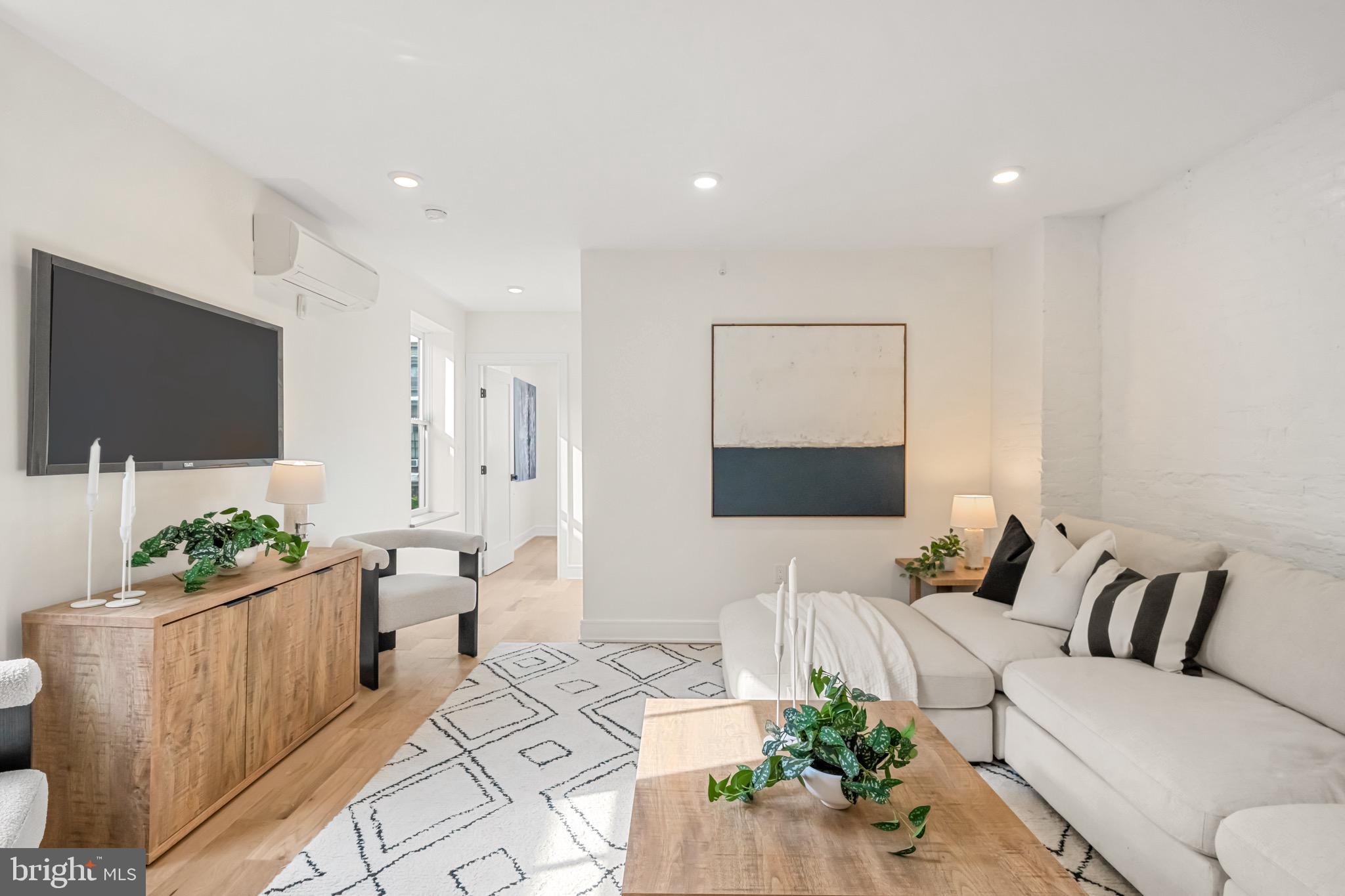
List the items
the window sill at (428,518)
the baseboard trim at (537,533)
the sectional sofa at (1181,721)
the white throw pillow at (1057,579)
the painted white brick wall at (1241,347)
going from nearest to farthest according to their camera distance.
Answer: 1. the sectional sofa at (1181,721)
2. the painted white brick wall at (1241,347)
3. the white throw pillow at (1057,579)
4. the window sill at (428,518)
5. the baseboard trim at (537,533)

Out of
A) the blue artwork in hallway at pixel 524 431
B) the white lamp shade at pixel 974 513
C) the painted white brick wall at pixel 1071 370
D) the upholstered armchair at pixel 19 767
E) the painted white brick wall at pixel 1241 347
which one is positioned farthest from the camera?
the blue artwork in hallway at pixel 524 431

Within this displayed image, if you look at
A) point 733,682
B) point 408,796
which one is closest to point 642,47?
point 733,682

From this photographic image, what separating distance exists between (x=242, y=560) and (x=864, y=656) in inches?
92.4

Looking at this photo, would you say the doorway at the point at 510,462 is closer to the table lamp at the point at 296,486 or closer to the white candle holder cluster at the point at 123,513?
the table lamp at the point at 296,486

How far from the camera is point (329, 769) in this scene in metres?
2.58

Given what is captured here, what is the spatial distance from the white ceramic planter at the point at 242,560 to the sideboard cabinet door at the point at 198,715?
0.67ft

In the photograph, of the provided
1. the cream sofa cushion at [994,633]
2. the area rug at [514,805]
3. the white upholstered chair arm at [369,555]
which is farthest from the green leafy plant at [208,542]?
the cream sofa cushion at [994,633]

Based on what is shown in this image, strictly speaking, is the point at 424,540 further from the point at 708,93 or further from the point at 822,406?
the point at 708,93

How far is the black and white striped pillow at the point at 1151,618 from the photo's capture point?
7.50ft

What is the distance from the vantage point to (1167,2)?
72.9 inches

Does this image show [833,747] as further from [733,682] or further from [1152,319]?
[1152,319]

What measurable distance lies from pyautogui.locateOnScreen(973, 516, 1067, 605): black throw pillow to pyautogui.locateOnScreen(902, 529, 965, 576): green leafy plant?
0.46 m

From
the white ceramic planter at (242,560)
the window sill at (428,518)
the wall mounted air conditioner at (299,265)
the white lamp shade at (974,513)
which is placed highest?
the wall mounted air conditioner at (299,265)

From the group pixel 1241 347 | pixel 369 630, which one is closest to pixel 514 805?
pixel 369 630
